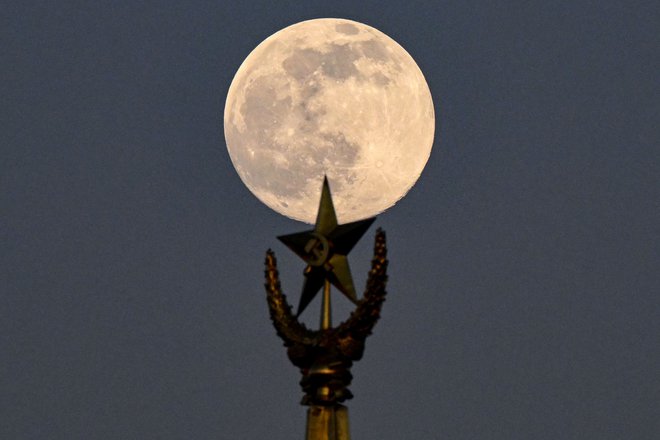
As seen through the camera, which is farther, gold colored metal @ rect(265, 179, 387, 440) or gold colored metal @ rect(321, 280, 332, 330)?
gold colored metal @ rect(321, 280, 332, 330)

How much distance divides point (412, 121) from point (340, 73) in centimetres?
158

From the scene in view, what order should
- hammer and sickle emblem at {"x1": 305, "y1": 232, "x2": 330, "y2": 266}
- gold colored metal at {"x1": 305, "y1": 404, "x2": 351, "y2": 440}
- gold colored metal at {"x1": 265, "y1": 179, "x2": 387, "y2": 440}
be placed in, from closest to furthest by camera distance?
gold colored metal at {"x1": 305, "y1": 404, "x2": 351, "y2": 440}, gold colored metal at {"x1": 265, "y1": 179, "x2": 387, "y2": 440}, hammer and sickle emblem at {"x1": 305, "y1": 232, "x2": 330, "y2": 266}

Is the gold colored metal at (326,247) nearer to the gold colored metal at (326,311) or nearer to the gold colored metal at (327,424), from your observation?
the gold colored metal at (326,311)

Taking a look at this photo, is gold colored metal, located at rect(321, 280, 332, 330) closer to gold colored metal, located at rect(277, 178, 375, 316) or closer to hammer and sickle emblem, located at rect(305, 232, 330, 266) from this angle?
gold colored metal, located at rect(277, 178, 375, 316)

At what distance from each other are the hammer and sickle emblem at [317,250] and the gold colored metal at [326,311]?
0.45m

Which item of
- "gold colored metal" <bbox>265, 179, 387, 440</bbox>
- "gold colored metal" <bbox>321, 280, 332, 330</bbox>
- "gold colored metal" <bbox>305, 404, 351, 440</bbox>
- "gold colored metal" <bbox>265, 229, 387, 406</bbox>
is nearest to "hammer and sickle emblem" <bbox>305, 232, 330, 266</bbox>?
"gold colored metal" <bbox>265, 179, 387, 440</bbox>

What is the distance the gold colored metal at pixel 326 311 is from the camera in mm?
47156

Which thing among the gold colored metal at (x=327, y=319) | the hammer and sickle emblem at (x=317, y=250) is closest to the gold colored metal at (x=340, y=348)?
the gold colored metal at (x=327, y=319)

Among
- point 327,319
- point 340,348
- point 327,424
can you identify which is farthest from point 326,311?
point 327,424

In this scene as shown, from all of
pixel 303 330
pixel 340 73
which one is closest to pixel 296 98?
pixel 340 73

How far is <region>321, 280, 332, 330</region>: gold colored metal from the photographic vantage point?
4716 centimetres

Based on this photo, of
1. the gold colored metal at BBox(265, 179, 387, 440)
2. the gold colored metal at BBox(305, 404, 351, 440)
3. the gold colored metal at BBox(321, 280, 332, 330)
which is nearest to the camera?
the gold colored metal at BBox(305, 404, 351, 440)

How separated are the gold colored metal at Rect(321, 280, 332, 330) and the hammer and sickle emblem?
449mm

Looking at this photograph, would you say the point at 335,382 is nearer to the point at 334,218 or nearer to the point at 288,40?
the point at 334,218
